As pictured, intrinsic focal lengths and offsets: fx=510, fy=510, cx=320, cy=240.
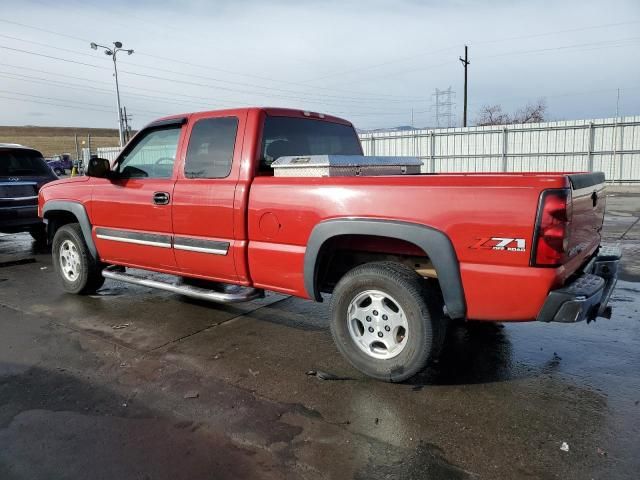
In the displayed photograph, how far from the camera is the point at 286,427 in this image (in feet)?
9.95

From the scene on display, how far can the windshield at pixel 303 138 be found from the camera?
432 centimetres

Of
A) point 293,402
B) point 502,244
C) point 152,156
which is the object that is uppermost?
point 152,156

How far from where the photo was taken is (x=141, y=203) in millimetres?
4840

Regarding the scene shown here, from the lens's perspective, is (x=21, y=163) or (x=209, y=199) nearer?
(x=209, y=199)

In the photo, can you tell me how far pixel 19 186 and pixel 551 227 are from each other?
8925 millimetres

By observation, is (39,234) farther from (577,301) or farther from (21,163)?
(577,301)

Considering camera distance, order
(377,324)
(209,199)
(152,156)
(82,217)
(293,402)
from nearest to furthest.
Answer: (293,402) → (377,324) → (209,199) → (152,156) → (82,217)

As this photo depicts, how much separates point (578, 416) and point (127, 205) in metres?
4.18

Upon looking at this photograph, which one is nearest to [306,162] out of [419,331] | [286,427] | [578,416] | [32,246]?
[419,331]

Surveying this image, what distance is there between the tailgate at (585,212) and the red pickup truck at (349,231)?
0.02 metres

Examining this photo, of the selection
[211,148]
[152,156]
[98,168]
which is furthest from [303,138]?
[98,168]

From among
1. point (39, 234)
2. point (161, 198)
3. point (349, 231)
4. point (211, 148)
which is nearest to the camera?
point (349, 231)

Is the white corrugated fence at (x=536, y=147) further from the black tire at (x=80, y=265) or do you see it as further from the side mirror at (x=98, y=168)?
the side mirror at (x=98, y=168)

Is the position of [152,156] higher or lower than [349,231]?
higher
